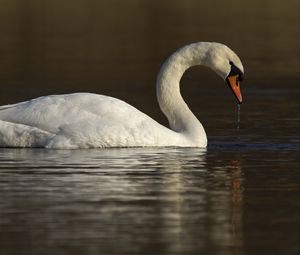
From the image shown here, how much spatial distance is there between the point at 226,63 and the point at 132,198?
16.7 ft

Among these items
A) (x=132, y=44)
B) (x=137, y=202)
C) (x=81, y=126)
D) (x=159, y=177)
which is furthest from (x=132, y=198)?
(x=132, y=44)

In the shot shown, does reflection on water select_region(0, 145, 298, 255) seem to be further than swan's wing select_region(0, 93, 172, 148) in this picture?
No

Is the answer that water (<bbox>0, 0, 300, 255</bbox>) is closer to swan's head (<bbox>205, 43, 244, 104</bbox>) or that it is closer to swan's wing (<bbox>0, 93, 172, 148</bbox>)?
swan's wing (<bbox>0, 93, 172, 148</bbox>)

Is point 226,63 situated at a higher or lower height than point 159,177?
higher

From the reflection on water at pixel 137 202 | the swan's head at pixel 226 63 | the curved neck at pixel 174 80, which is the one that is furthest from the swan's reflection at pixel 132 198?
the swan's head at pixel 226 63

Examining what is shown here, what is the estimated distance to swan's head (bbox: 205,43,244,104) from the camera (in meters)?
17.5

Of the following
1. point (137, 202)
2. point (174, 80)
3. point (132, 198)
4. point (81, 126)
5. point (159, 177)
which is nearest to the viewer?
point (137, 202)

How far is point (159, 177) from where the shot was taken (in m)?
14.1

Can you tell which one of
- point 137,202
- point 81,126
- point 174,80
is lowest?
point 137,202

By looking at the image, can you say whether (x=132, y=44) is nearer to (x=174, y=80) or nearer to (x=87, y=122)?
(x=174, y=80)

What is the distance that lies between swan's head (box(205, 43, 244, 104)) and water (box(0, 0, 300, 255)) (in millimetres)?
701

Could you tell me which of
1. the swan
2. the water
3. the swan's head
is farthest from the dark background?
the swan

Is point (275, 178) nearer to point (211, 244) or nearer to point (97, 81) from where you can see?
point (211, 244)

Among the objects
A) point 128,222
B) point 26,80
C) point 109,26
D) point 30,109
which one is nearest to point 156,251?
point 128,222
